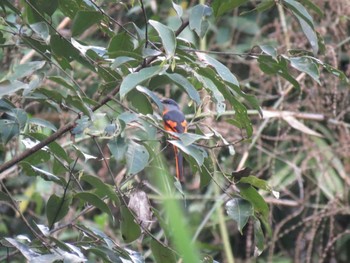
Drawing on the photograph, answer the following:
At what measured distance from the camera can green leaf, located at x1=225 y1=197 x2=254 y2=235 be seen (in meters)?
1.53

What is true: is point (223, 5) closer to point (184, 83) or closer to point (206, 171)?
point (184, 83)

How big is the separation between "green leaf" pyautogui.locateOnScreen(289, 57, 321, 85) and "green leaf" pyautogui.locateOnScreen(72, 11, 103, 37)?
41 cm

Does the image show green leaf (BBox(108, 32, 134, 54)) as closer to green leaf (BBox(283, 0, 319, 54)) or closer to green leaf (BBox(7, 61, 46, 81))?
green leaf (BBox(7, 61, 46, 81))

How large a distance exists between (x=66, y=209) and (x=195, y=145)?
1.22 ft

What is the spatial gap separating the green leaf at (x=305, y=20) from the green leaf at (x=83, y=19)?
1.24ft

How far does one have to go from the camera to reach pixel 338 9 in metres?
3.68

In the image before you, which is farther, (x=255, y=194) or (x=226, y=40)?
(x=226, y=40)

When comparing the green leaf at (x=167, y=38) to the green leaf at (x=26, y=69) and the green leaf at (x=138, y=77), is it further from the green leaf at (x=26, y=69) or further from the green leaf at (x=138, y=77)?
the green leaf at (x=26, y=69)

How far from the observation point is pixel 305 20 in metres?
1.63

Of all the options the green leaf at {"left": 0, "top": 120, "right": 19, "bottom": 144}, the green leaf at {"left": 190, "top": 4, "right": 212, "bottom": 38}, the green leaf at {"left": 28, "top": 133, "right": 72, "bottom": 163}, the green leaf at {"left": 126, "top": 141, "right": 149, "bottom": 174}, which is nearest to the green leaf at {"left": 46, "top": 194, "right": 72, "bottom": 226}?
the green leaf at {"left": 28, "top": 133, "right": 72, "bottom": 163}

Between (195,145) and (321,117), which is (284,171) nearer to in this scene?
(321,117)

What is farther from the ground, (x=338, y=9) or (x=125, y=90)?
(x=125, y=90)

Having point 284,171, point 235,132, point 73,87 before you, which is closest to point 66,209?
point 73,87

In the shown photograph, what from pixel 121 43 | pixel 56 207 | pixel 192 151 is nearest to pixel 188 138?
pixel 192 151
